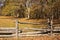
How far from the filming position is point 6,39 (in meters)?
11.8

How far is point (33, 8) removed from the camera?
1121 inches

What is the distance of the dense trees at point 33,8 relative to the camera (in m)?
24.4

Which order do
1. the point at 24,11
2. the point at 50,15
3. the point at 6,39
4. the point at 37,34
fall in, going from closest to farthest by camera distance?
the point at 6,39 < the point at 37,34 < the point at 50,15 < the point at 24,11

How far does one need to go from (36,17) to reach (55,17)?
2999mm

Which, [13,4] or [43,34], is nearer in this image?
[43,34]

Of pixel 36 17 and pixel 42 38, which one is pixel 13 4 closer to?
pixel 36 17

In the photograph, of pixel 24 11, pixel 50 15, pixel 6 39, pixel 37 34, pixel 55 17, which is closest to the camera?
pixel 6 39

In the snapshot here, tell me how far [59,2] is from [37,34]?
12151 mm

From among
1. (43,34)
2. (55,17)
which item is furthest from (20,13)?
(43,34)

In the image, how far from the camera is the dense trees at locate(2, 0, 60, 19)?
2444 centimetres

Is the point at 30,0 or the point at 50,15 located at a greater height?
the point at 30,0

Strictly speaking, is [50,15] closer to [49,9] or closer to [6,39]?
[49,9]

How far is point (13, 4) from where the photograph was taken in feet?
102

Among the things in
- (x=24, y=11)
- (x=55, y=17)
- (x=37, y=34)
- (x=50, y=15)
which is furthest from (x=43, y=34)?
(x=24, y=11)
